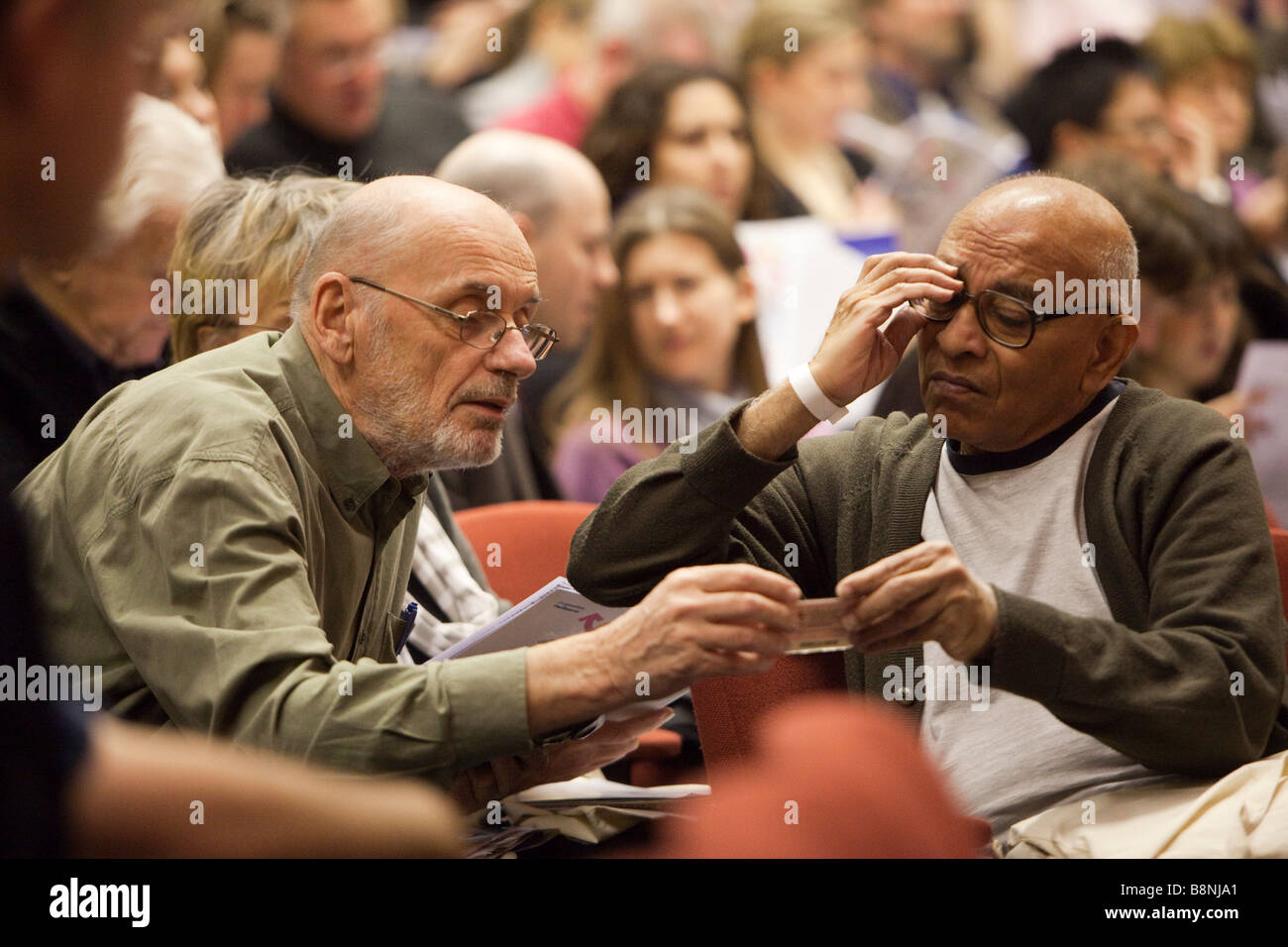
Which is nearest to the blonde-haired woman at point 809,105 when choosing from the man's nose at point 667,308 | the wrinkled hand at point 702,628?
the man's nose at point 667,308

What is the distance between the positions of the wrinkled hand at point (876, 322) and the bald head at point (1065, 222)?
109 millimetres

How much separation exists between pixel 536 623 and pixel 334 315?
21.8 inches

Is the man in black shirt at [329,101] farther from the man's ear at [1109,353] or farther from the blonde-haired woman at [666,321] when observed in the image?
the man's ear at [1109,353]

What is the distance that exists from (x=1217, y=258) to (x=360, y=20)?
2900mm

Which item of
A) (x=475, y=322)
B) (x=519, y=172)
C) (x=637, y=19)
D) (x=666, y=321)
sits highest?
(x=637, y=19)

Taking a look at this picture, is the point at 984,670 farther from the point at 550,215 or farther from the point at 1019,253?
the point at 550,215

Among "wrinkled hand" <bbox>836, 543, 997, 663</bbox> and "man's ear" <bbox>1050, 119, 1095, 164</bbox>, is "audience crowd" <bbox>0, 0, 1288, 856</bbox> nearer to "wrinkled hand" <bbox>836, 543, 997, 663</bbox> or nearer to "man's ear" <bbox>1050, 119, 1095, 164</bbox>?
"wrinkled hand" <bbox>836, 543, 997, 663</bbox>

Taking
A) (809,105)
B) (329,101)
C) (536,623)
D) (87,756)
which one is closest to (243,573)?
(536,623)

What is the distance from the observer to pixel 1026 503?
2385 millimetres

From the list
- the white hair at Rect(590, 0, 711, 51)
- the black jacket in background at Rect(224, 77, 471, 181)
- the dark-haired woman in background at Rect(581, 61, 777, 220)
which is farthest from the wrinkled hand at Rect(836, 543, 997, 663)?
the white hair at Rect(590, 0, 711, 51)

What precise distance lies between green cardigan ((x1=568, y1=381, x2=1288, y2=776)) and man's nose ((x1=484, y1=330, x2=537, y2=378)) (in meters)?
0.27

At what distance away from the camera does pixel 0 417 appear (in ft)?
9.81
